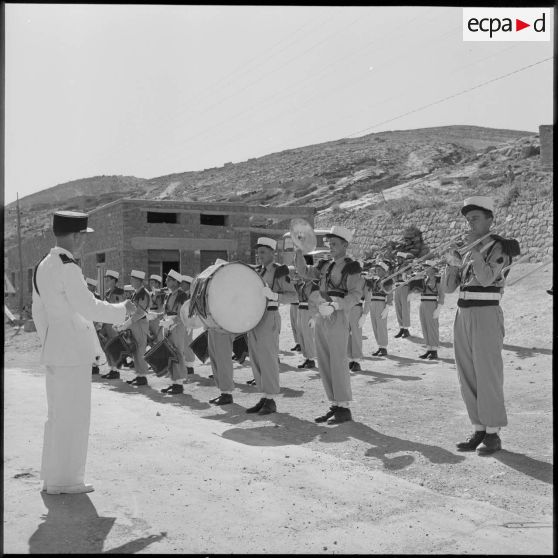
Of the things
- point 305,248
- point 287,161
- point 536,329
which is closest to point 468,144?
point 287,161

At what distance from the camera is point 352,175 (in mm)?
54625

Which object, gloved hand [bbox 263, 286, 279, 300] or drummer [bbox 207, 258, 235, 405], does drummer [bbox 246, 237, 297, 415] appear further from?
drummer [bbox 207, 258, 235, 405]

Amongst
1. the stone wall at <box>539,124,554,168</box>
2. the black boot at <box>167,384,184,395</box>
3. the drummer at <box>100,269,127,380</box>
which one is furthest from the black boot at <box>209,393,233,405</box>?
the stone wall at <box>539,124,554,168</box>

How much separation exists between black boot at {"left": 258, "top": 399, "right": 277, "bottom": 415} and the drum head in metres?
0.91

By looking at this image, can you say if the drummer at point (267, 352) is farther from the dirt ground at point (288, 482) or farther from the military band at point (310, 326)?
the dirt ground at point (288, 482)

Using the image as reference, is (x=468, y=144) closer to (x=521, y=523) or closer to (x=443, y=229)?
(x=443, y=229)

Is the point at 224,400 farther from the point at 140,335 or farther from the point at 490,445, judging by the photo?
the point at 490,445

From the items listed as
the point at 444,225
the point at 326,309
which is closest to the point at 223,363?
the point at 326,309

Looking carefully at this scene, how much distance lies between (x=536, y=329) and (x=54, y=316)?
11.4 meters

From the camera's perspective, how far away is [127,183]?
278ft

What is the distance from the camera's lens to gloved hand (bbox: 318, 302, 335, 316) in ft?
23.5

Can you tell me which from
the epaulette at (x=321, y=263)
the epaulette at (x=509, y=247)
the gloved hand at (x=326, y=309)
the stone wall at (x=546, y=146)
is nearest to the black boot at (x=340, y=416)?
the gloved hand at (x=326, y=309)

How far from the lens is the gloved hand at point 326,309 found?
7164mm

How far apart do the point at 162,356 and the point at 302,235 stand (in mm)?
3656
